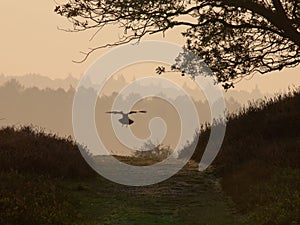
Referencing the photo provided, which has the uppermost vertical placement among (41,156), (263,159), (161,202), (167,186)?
(41,156)

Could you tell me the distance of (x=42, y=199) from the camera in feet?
41.9

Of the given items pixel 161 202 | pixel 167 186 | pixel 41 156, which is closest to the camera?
pixel 161 202

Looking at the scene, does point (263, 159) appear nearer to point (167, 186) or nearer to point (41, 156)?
point (167, 186)

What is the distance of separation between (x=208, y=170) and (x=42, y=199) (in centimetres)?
731

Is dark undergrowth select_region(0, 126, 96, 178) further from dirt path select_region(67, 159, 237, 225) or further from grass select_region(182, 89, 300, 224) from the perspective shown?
grass select_region(182, 89, 300, 224)

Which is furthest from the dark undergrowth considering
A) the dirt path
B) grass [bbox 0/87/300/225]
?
the dirt path

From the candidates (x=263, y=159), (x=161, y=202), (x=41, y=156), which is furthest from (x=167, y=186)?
(x=41, y=156)

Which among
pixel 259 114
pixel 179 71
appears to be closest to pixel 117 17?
pixel 179 71

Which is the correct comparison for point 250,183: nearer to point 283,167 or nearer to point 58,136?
point 283,167

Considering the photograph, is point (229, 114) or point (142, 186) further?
point (229, 114)

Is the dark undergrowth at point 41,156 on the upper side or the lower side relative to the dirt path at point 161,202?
upper

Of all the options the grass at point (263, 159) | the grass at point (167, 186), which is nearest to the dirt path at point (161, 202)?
the grass at point (167, 186)

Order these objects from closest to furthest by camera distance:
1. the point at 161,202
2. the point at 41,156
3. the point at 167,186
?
the point at 161,202, the point at 167,186, the point at 41,156

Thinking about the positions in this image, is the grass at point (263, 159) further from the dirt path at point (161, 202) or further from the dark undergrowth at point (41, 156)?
the dark undergrowth at point (41, 156)
